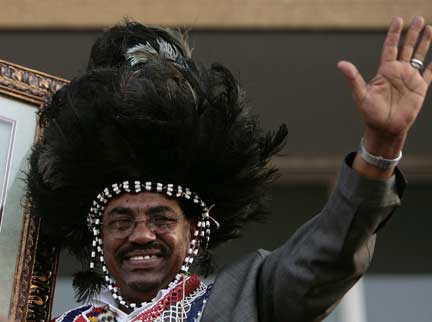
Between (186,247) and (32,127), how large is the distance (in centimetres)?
56

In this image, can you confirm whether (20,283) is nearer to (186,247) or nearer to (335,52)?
(186,247)

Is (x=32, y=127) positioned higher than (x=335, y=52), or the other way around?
(x=335, y=52)

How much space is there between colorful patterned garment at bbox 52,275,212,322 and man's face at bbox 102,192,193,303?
6 cm

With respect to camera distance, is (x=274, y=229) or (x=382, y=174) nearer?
(x=382, y=174)

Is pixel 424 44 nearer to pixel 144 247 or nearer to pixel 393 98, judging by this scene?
pixel 393 98

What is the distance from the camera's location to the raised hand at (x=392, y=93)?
2.93m

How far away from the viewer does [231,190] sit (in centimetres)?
361

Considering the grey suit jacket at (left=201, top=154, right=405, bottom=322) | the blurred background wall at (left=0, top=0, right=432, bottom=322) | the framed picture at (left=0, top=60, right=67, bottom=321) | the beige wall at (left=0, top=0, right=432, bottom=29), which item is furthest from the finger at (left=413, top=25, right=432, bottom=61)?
the beige wall at (left=0, top=0, right=432, bottom=29)

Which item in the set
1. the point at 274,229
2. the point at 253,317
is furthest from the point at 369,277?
the point at 253,317

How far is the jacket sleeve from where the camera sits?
2.99m

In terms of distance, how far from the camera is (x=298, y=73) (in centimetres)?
557

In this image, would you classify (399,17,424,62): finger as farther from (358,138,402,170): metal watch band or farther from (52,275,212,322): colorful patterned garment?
(52,275,212,322): colorful patterned garment

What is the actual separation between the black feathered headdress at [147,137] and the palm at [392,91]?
63 cm

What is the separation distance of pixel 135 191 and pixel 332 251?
2.08ft
